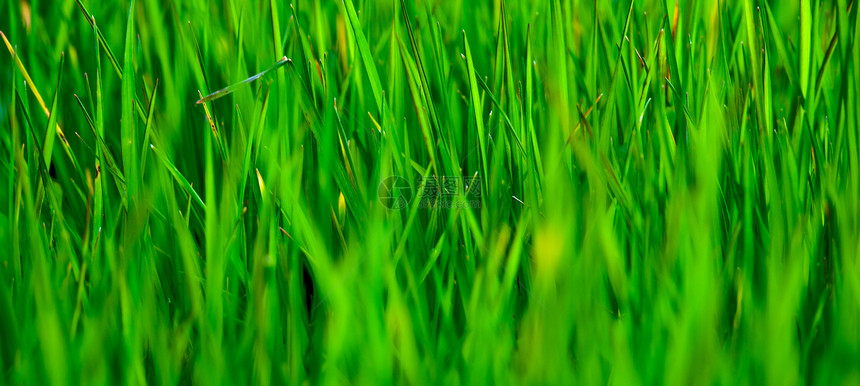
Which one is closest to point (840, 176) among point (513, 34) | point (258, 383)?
point (513, 34)

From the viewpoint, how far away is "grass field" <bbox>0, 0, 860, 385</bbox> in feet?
1.95

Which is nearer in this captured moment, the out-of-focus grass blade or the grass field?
the grass field

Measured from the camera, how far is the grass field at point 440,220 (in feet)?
1.95

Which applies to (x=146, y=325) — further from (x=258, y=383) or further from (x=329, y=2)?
(x=329, y=2)

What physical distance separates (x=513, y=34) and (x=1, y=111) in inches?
28.2

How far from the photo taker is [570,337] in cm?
62

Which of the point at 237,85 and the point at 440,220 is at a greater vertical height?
the point at 237,85

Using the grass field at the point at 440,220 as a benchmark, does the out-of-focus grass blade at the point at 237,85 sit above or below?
above

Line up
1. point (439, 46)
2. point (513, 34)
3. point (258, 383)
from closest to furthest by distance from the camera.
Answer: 1. point (258, 383)
2. point (439, 46)
3. point (513, 34)

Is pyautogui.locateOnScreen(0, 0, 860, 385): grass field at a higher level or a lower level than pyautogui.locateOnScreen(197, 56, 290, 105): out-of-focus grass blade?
lower

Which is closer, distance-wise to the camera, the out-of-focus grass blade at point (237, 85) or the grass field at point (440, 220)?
the grass field at point (440, 220)

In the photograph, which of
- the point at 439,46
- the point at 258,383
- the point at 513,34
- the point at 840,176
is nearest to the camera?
the point at 258,383

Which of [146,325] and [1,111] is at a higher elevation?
[1,111]

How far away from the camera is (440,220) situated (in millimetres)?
763
